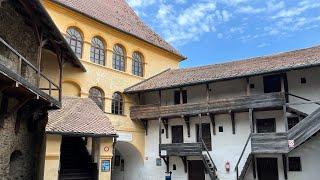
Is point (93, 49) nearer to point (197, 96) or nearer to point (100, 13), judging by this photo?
point (100, 13)

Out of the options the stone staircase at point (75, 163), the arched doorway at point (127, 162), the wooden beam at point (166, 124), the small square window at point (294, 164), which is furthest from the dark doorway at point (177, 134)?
the small square window at point (294, 164)

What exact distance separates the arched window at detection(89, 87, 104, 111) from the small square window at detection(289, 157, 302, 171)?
11259 millimetres

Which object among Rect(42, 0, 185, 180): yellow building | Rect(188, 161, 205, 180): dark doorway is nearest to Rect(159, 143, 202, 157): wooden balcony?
Rect(188, 161, 205, 180): dark doorway

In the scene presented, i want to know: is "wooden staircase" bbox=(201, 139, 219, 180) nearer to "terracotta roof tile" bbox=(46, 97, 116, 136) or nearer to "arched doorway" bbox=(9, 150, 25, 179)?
"terracotta roof tile" bbox=(46, 97, 116, 136)

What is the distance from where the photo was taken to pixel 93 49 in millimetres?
21359

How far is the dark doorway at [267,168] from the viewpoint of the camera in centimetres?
1844

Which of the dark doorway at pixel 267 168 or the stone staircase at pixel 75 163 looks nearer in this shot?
the stone staircase at pixel 75 163

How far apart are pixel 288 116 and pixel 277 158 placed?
7.65ft

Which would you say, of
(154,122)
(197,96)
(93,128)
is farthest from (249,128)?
(93,128)

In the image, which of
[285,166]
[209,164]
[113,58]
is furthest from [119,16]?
[285,166]

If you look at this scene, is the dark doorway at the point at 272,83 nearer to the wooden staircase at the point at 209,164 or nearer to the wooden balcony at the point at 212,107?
the wooden balcony at the point at 212,107

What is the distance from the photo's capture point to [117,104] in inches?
886

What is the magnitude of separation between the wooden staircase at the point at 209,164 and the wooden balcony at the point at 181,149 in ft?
1.33

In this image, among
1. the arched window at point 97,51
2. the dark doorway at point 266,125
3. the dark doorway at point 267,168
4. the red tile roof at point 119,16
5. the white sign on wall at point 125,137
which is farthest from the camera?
the white sign on wall at point 125,137
